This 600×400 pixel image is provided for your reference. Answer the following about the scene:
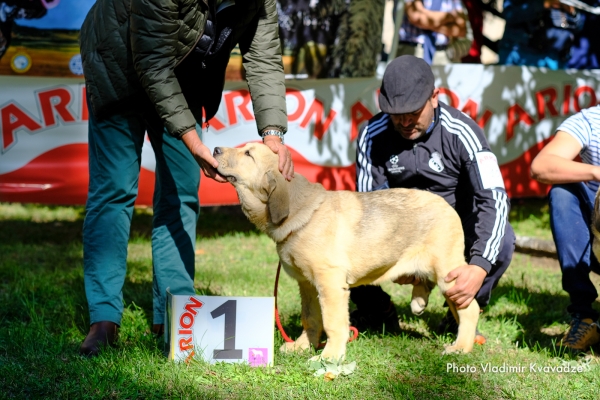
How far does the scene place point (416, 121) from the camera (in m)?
4.21

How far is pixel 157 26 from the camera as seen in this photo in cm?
349

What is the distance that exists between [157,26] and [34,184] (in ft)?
13.1

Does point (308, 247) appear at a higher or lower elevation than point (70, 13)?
lower

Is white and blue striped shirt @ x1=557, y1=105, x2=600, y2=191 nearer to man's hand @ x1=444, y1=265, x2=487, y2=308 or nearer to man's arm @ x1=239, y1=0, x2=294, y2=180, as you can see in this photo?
man's hand @ x1=444, y1=265, x2=487, y2=308

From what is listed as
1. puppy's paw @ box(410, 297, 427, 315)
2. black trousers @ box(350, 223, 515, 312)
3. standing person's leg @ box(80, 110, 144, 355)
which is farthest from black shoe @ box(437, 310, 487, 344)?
standing person's leg @ box(80, 110, 144, 355)

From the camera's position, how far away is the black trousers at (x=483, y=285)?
4320 mm

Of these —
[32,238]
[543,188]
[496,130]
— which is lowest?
[32,238]

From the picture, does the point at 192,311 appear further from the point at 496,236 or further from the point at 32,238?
the point at 32,238

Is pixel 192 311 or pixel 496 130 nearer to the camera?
pixel 192 311

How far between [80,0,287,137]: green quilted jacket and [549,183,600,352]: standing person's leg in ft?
6.15

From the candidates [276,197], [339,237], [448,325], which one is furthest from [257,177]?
[448,325]

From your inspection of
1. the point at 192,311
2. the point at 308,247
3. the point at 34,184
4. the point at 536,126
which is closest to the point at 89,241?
the point at 192,311

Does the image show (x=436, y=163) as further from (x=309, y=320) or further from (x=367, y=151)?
(x=309, y=320)

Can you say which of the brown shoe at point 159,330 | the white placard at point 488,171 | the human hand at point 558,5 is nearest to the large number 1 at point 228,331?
the brown shoe at point 159,330
